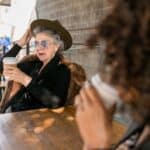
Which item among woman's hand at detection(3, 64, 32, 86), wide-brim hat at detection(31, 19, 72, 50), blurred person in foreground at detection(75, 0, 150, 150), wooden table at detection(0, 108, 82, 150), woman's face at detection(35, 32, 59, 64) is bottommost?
wooden table at detection(0, 108, 82, 150)

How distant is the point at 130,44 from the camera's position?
528 millimetres

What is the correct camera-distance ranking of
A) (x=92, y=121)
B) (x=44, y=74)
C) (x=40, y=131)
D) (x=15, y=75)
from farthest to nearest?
(x=44, y=74) → (x=15, y=75) → (x=40, y=131) → (x=92, y=121)

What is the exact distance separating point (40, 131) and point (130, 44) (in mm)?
1126

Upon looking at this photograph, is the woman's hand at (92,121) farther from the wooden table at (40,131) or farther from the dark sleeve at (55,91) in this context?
the dark sleeve at (55,91)

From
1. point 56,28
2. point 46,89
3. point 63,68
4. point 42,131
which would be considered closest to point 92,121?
point 42,131

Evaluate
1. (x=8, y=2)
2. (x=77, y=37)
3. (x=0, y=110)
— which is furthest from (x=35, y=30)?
(x=8, y=2)

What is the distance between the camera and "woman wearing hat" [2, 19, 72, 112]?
2.12 metres

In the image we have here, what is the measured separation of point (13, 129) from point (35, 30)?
42.3 inches

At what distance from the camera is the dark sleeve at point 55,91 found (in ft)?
6.86

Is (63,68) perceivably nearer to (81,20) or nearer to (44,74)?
(44,74)

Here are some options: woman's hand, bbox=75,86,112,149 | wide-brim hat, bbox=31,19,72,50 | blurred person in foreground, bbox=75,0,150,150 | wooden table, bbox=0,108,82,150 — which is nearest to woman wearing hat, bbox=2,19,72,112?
wide-brim hat, bbox=31,19,72,50

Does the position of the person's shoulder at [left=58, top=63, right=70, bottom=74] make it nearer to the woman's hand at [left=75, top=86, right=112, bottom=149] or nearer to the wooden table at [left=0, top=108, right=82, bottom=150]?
the wooden table at [left=0, top=108, right=82, bottom=150]

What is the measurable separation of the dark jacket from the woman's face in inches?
2.0

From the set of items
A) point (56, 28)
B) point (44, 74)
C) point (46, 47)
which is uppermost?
point (56, 28)
